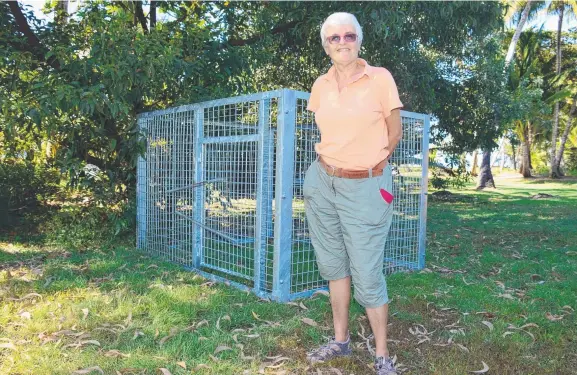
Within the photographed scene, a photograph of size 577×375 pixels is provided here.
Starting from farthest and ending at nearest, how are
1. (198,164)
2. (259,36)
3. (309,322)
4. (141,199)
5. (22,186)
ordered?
(259,36), (22,186), (141,199), (198,164), (309,322)

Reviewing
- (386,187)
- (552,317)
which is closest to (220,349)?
(386,187)

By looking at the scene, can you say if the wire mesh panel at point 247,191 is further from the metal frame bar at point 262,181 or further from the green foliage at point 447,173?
the green foliage at point 447,173

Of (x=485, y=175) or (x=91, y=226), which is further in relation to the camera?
(x=485, y=175)

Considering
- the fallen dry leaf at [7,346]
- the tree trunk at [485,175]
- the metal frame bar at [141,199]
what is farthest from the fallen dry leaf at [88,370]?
the tree trunk at [485,175]

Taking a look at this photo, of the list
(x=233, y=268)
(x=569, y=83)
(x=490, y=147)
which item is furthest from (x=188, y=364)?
(x=569, y=83)

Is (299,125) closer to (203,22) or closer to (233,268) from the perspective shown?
(233,268)

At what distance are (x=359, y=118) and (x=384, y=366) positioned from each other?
1.35 m

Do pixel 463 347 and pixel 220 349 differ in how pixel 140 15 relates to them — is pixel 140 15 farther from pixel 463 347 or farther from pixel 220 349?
pixel 463 347

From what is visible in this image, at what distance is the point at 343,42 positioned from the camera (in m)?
2.59

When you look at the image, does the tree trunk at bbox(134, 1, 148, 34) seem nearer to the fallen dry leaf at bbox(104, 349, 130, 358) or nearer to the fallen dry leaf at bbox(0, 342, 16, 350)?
the fallen dry leaf at bbox(0, 342, 16, 350)

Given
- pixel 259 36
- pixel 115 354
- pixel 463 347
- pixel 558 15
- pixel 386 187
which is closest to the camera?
pixel 386 187

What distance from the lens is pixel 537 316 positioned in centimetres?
360

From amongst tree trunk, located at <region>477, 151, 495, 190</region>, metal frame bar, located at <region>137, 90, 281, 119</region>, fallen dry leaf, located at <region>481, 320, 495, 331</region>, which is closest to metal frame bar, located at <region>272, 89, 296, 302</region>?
metal frame bar, located at <region>137, 90, 281, 119</region>

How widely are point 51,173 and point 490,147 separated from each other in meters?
11.6
